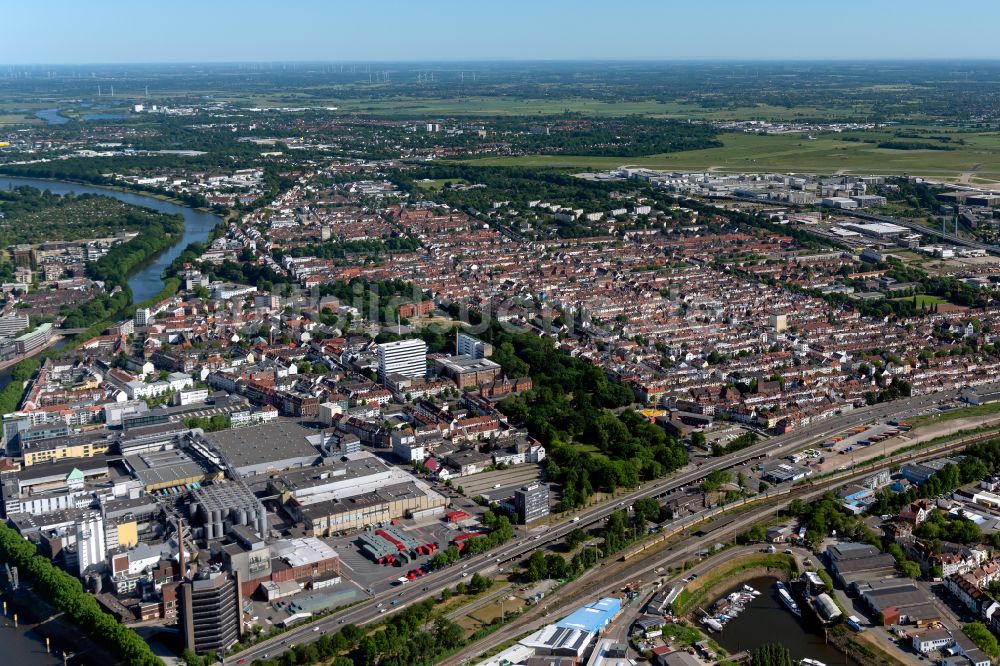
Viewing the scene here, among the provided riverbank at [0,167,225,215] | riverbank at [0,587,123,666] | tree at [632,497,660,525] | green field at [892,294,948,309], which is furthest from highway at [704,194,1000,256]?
riverbank at [0,587,123,666]

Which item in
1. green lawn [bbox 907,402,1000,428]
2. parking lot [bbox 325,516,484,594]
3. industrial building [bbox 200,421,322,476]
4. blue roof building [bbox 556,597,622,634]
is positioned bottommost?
parking lot [bbox 325,516,484,594]

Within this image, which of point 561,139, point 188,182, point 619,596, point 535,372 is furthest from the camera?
point 561,139

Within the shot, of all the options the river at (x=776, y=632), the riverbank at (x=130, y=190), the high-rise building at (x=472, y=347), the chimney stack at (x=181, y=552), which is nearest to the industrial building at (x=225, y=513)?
the chimney stack at (x=181, y=552)

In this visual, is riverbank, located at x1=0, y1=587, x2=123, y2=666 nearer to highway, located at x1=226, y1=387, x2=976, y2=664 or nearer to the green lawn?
highway, located at x1=226, y1=387, x2=976, y2=664

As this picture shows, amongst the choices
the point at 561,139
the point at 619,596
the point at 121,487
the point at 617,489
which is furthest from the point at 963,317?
the point at 561,139

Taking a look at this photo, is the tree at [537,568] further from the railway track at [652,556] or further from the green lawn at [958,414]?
the green lawn at [958,414]

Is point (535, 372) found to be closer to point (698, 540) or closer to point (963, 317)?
point (698, 540)

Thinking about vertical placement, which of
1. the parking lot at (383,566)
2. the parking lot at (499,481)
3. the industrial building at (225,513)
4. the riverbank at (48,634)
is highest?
the industrial building at (225,513)
